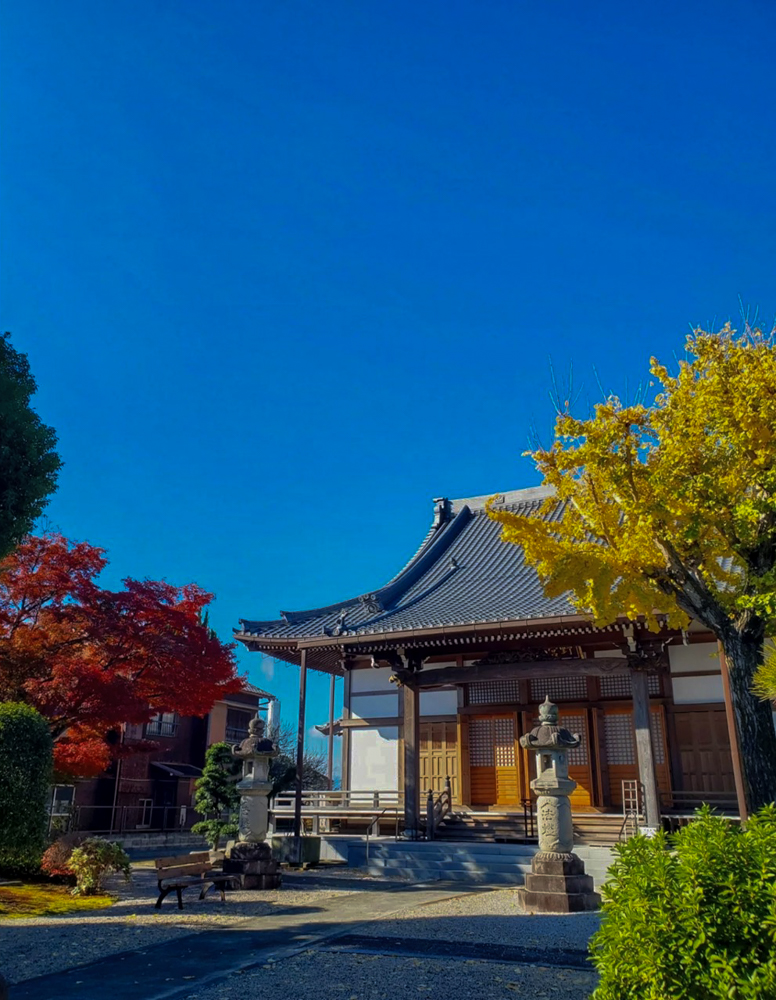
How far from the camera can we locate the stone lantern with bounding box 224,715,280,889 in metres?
13.1

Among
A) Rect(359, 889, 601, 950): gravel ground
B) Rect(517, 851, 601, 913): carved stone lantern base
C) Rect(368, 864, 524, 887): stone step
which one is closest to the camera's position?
Rect(359, 889, 601, 950): gravel ground

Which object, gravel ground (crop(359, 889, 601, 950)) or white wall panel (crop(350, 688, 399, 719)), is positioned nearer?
gravel ground (crop(359, 889, 601, 950))

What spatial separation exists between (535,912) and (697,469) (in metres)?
6.51

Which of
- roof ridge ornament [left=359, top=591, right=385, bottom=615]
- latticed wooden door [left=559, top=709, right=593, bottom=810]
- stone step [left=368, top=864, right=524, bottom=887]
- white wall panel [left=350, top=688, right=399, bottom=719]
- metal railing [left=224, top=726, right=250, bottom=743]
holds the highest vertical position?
roof ridge ornament [left=359, top=591, right=385, bottom=615]

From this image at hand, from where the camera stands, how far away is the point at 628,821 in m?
15.7

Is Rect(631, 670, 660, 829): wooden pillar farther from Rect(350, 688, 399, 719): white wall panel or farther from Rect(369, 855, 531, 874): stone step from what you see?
Rect(350, 688, 399, 719): white wall panel

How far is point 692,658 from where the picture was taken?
667 inches

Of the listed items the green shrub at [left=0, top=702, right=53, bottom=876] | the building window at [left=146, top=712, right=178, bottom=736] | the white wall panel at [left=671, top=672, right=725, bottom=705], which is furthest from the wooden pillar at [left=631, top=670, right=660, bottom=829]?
the building window at [left=146, top=712, right=178, bottom=736]

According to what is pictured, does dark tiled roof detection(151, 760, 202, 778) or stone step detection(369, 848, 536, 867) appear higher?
dark tiled roof detection(151, 760, 202, 778)

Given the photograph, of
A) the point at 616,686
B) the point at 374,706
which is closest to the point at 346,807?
the point at 374,706

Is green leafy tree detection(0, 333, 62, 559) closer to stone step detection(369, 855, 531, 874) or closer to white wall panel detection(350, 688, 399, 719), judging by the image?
stone step detection(369, 855, 531, 874)

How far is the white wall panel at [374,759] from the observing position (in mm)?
19797

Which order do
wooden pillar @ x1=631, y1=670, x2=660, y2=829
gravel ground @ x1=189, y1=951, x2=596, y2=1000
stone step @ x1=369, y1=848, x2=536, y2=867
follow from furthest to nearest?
stone step @ x1=369, y1=848, x2=536, y2=867 < wooden pillar @ x1=631, y1=670, x2=660, y2=829 < gravel ground @ x1=189, y1=951, x2=596, y2=1000

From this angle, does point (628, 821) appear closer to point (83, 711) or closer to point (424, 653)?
point (424, 653)
